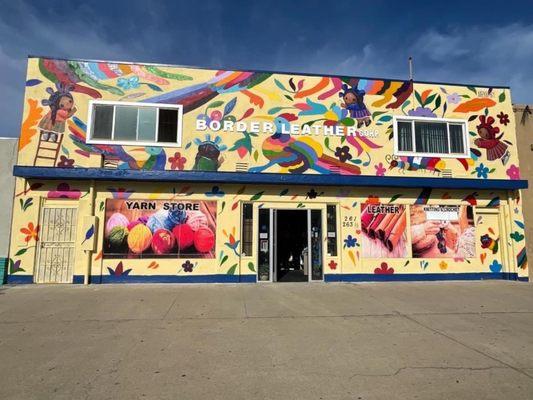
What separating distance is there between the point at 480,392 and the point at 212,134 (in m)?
9.87

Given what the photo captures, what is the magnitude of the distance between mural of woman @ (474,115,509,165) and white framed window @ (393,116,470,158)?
0.58m

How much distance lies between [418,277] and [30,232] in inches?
472

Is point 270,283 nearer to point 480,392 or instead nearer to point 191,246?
point 191,246

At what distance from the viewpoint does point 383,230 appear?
12625 millimetres

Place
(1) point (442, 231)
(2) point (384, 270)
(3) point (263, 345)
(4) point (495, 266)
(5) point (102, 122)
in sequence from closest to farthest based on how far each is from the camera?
(3) point (263, 345)
(5) point (102, 122)
(2) point (384, 270)
(1) point (442, 231)
(4) point (495, 266)

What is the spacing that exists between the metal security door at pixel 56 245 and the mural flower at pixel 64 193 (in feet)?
1.09

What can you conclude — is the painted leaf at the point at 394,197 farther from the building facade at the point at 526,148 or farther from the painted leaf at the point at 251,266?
the painted leaf at the point at 251,266

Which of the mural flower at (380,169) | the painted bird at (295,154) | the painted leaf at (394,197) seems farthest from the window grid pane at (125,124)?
the painted leaf at (394,197)

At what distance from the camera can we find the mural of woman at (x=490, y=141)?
1347 cm

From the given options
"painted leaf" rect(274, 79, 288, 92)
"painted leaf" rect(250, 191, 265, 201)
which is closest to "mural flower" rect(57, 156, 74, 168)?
"painted leaf" rect(250, 191, 265, 201)

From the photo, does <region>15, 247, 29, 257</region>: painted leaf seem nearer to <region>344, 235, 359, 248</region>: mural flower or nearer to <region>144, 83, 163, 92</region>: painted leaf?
<region>144, 83, 163, 92</region>: painted leaf

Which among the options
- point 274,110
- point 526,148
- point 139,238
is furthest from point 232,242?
point 526,148

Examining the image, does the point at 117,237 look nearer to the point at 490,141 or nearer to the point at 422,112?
the point at 422,112

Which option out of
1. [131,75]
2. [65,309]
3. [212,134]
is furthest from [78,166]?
[65,309]
